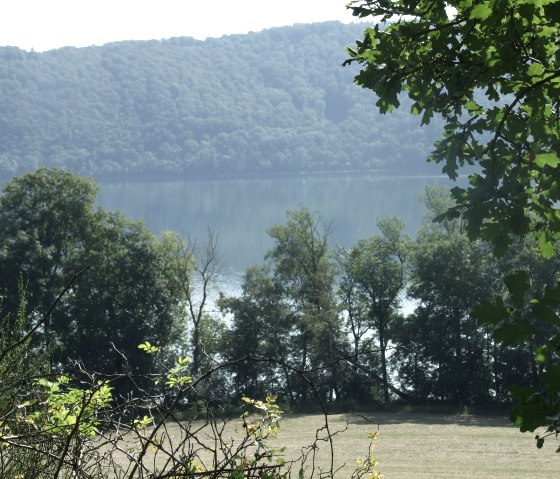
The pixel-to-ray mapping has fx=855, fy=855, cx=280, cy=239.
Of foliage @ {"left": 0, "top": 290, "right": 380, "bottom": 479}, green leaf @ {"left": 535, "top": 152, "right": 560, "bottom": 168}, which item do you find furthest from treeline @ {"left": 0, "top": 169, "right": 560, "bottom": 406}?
foliage @ {"left": 0, "top": 290, "right": 380, "bottom": 479}

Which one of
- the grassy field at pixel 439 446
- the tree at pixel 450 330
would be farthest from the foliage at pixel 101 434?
the tree at pixel 450 330

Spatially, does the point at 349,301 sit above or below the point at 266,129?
below

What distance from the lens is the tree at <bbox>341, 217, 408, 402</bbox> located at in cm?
2808

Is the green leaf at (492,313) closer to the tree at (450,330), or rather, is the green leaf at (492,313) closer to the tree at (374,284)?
the tree at (450,330)

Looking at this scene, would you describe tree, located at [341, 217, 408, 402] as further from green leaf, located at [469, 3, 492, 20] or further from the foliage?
green leaf, located at [469, 3, 492, 20]

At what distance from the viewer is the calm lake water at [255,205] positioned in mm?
59406

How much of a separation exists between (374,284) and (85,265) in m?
9.31

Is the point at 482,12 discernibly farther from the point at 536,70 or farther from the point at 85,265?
the point at 85,265

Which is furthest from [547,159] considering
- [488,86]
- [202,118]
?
[202,118]

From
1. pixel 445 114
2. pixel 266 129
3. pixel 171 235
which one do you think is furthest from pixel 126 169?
pixel 445 114

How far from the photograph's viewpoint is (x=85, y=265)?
26422 millimetres

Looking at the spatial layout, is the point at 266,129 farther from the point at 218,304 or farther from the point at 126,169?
the point at 218,304

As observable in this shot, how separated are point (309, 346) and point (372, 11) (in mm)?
24286

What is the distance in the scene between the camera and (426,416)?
25.1 m
